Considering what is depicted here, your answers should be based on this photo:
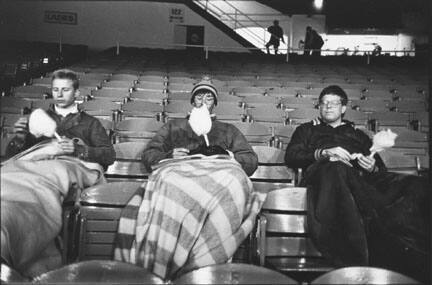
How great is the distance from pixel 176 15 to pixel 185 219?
16.6 feet

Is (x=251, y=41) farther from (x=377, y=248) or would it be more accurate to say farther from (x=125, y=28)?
(x=377, y=248)

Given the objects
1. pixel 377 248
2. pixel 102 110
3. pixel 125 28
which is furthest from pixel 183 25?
pixel 377 248

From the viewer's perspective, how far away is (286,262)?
155cm

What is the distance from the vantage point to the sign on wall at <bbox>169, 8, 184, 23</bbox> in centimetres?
609

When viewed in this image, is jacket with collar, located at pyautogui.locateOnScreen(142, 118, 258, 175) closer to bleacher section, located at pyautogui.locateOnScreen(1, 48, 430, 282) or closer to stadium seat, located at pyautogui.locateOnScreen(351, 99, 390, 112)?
bleacher section, located at pyautogui.locateOnScreen(1, 48, 430, 282)

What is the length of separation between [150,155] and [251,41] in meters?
5.71

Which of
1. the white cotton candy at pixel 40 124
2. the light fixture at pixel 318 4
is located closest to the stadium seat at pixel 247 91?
the white cotton candy at pixel 40 124

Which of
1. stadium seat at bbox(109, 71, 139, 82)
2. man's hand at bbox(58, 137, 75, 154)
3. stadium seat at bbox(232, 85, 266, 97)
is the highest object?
stadium seat at bbox(109, 71, 139, 82)

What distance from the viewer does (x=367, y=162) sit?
5.41 feet

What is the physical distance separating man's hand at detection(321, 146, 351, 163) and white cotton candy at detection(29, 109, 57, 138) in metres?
0.86

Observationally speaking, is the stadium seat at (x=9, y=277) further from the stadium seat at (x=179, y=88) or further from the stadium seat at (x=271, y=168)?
the stadium seat at (x=179, y=88)

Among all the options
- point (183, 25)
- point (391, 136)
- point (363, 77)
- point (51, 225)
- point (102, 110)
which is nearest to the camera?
point (51, 225)

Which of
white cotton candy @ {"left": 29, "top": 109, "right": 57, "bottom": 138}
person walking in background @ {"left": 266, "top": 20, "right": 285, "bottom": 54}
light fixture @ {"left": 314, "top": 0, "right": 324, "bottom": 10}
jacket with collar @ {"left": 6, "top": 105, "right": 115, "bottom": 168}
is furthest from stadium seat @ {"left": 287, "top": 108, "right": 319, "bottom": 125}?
light fixture @ {"left": 314, "top": 0, "right": 324, "bottom": 10}

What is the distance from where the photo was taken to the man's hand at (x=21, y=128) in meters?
1.44
